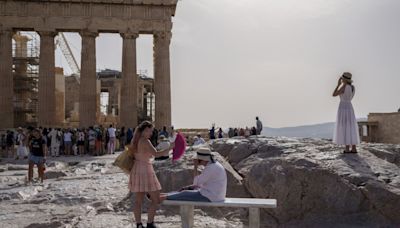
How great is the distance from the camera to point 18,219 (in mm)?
7723

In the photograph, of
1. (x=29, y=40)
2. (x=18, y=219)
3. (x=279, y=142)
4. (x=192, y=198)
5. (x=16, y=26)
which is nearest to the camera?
(x=192, y=198)

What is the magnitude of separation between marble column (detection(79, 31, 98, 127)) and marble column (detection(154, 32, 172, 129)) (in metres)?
4.38

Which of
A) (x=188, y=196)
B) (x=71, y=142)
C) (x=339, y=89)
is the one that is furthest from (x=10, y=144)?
(x=188, y=196)

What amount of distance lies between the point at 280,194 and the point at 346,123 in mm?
1802

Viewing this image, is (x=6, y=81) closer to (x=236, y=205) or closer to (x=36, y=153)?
(x=36, y=153)

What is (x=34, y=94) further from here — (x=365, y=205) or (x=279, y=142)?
(x=365, y=205)

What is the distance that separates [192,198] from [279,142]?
3762mm

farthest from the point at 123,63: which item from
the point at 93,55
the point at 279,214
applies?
the point at 279,214

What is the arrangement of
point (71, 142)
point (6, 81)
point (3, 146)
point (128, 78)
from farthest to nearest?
point (128, 78) → point (6, 81) → point (3, 146) → point (71, 142)

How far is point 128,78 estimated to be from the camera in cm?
3231

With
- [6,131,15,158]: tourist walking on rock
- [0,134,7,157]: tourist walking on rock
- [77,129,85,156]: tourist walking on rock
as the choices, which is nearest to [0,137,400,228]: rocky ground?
[77,129,85,156]: tourist walking on rock

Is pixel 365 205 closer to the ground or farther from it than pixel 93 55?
closer to the ground

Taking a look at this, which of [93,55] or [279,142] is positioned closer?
[279,142]

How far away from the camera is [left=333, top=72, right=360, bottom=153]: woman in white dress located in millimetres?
8227
